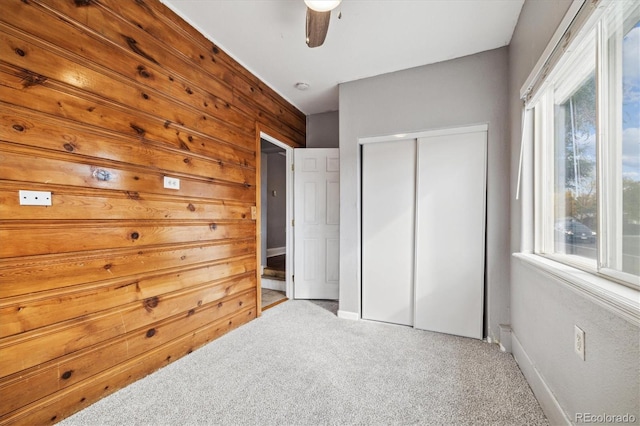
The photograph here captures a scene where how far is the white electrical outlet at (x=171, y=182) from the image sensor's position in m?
1.88

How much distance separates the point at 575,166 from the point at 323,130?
2.88 meters

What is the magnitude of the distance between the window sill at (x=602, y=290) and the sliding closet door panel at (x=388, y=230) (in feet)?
4.25

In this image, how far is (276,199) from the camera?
5.85m

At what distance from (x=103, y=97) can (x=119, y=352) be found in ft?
4.89

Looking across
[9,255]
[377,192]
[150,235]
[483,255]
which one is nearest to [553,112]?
[483,255]

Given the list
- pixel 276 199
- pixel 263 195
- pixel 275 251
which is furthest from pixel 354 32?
pixel 275 251

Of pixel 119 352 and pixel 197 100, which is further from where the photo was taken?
pixel 197 100

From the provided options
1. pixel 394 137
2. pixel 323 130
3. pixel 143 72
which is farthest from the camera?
pixel 323 130

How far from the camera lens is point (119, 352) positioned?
1.61 m

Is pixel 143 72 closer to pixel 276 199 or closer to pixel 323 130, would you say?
pixel 323 130

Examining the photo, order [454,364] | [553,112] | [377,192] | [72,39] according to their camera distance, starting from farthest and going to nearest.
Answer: [377,192], [454,364], [553,112], [72,39]

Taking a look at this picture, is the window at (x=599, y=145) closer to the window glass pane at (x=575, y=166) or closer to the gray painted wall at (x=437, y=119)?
the window glass pane at (x=575, y=166)

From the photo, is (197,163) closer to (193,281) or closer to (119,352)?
(193,281)

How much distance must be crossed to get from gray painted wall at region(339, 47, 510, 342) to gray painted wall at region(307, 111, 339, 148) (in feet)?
2.87
